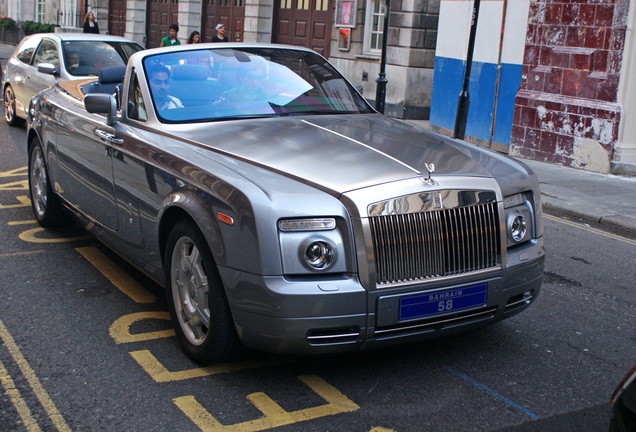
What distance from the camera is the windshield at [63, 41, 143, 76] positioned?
11266mm


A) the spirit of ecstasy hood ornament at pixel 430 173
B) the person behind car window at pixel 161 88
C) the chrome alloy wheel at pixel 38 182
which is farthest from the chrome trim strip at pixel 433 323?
the chrome alloy wheel at pixel 38 182

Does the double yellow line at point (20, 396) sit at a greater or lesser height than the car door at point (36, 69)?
lesser

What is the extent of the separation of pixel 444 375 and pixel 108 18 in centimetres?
3435

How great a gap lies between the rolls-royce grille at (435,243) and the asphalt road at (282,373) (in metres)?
0.64

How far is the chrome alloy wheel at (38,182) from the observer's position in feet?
20.7

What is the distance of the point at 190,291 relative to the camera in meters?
3.89

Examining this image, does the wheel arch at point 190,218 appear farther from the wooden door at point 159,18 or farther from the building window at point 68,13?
the building window at point 68,13

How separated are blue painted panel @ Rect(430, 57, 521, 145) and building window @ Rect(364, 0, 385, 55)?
401 centimetres

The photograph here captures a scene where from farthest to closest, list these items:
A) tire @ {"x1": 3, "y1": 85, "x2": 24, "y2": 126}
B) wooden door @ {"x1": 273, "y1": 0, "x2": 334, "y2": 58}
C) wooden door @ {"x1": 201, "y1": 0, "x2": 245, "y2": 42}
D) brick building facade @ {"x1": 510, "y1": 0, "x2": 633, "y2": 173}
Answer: wooden door @ {"x1": 201, "y1": 0, "x2": 245, "y2": 42} → wooden door @ {"x1": 273, "y1": 0, "x2": 334, "y2": 58} → tire @ {"x1": 3, "y1": 85, "x2": 24, "y2": 126} → brick building facade @ {"x1": 510, "y1": 0, "x2": 633, "y2": 173}

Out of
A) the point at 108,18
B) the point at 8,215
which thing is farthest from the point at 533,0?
the point at 108,18

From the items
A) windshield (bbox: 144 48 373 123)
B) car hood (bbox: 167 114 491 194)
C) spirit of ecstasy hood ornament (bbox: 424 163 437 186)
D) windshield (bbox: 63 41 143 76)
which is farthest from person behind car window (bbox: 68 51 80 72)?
spirit of ecstasy hood ornament (bbox: 424 163 437 186)

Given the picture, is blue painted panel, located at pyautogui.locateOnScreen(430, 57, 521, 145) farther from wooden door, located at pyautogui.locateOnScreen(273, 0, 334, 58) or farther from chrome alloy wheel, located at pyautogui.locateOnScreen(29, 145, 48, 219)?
chrome alloy wheel, located at pyautogui.locateOnScreen(29, 145, 48, 219)

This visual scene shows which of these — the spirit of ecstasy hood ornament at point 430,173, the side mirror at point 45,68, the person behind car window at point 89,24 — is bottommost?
Answer: the spirit of ecstasy hood ornament at point 430,173

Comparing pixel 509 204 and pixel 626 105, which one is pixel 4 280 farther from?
pixel 626 105
